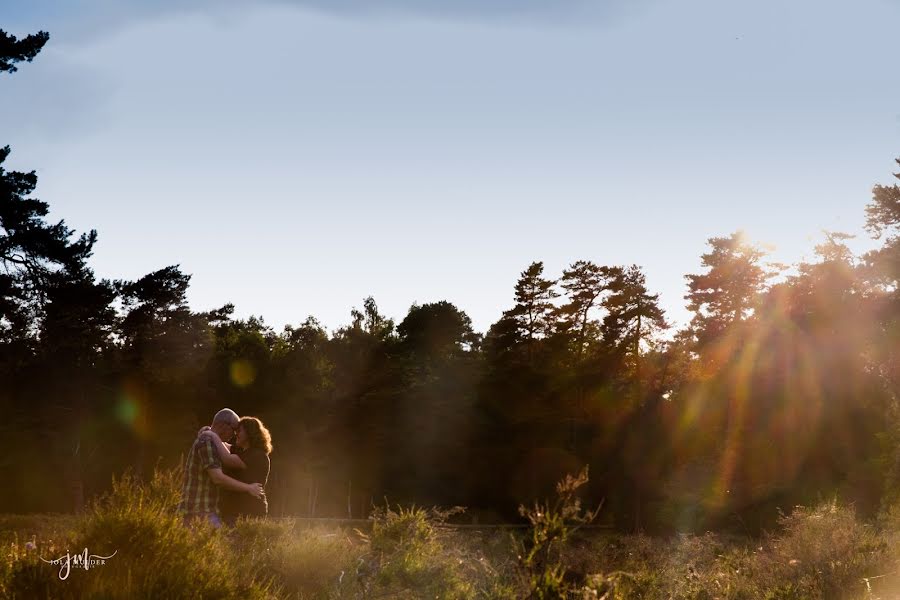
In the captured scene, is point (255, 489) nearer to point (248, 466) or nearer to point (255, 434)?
point (248, 466)

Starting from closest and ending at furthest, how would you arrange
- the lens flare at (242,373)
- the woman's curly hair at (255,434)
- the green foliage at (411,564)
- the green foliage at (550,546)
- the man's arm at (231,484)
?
the green foliage at (550,546) < the green foliage at (411,564) < the man's arm at (231,484) < the woman's curly hair at (255,434) < the lens flare at (242,373)

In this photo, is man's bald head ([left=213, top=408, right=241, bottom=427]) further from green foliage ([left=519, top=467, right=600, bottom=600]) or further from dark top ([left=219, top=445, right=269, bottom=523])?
green foliage ([left=519, top=467, right=600, bottom=600])

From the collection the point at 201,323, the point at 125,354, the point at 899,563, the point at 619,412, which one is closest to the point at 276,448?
the point at 201,323

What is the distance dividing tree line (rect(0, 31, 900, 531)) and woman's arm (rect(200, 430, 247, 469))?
19.8 meters

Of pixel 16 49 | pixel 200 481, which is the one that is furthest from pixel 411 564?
pixel 16 49

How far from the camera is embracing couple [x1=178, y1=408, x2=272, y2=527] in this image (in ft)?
25.5

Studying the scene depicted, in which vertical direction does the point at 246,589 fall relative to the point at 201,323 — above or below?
below

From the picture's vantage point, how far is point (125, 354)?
3056cm

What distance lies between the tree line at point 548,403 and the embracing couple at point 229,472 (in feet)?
64.4

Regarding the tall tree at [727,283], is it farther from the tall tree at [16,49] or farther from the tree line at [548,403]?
the tall tree at [16,49]

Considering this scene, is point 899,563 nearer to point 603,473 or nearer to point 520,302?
point 603,473

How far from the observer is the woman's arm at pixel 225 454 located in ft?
25.1

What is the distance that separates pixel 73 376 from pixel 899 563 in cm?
2845

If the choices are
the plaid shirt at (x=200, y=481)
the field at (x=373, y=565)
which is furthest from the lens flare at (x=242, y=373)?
the plaid shirt at (x=200, y=481)
